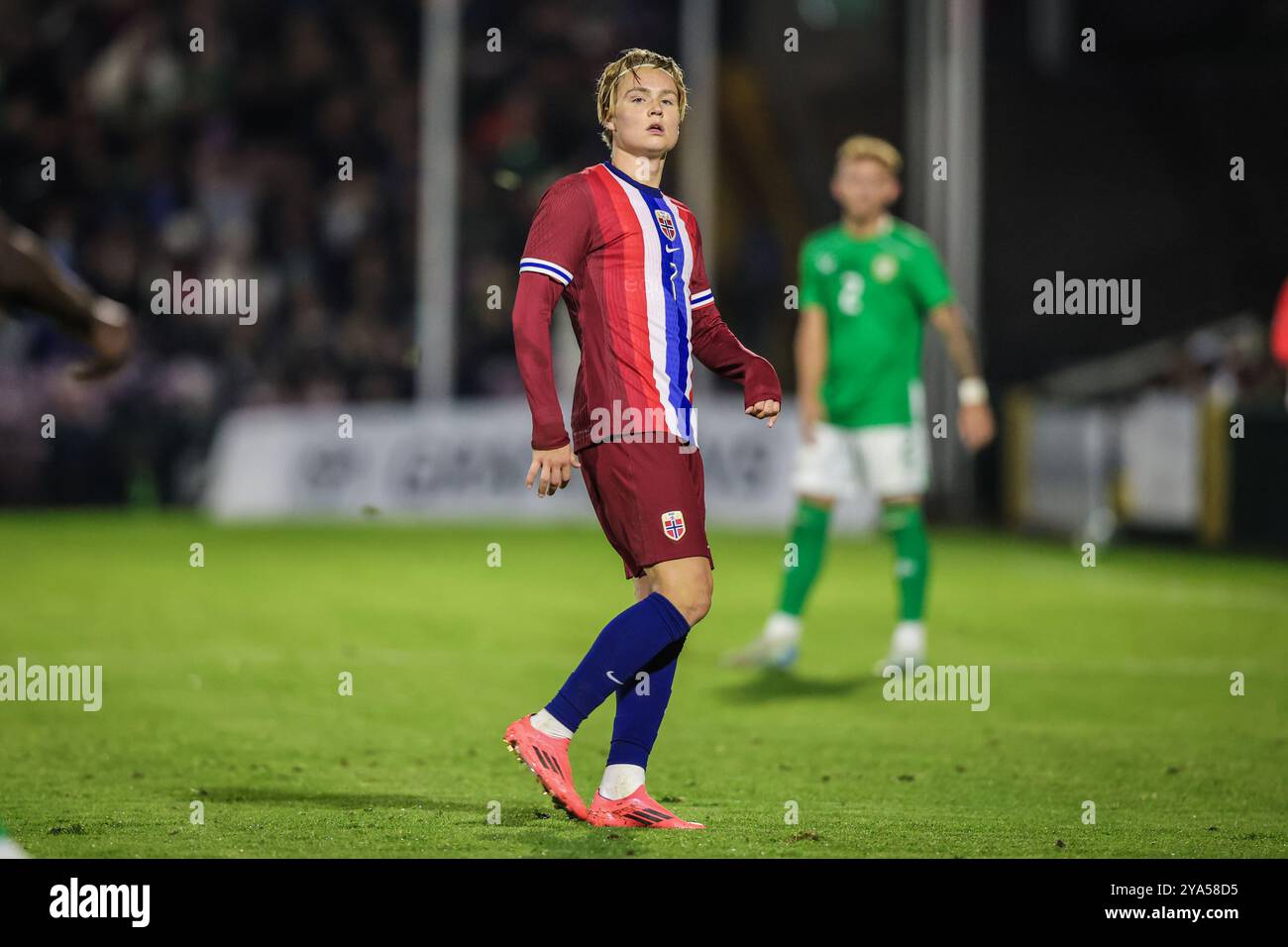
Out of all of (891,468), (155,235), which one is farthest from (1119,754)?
(155,235)

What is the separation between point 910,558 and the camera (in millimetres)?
9312

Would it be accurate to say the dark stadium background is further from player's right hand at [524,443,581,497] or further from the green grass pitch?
player's right hand at [524,443,581,497]

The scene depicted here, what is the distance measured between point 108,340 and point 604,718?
12.8 ft

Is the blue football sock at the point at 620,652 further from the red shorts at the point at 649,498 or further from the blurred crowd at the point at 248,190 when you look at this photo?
the blurred crowd at the point at 248,190

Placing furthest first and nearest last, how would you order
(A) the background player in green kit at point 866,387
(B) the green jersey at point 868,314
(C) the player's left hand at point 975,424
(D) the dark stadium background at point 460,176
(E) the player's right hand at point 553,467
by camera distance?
(D) the dark stadium background at point 460,176
(B) the green jersey at point 868,314
(A) the background player in green kit at point 866,387
(C) the player's left hand at point 975,424
(E) the player's right hand at point 553,467

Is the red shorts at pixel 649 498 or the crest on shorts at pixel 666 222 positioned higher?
the crest on shorts at pixel 666 222

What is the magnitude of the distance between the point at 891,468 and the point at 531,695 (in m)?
2.01

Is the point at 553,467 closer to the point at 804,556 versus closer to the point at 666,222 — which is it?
the point at 666,222

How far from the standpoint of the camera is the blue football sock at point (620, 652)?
5570 millimetres

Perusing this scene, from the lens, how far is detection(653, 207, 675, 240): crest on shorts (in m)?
5.68

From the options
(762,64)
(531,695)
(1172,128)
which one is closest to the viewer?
(531,695)

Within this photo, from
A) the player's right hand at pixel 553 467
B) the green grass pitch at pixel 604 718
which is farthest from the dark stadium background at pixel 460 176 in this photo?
the player's right hand at pixel 553 467

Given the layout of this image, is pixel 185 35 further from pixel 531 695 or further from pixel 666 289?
pixel 666 289
